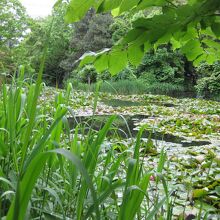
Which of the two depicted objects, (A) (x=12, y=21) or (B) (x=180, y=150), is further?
(A) (x=12, y=21)

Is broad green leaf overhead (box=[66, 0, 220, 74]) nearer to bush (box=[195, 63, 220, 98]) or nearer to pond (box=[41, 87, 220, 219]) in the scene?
pond (box=[41, 87, 220, 219])

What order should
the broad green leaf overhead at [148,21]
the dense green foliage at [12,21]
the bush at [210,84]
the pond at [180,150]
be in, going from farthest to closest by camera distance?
the dense green foliage at [12,21]
the bush at [210,84]
the pond at [180,150]
the broad green leaf overhead at [148,21]

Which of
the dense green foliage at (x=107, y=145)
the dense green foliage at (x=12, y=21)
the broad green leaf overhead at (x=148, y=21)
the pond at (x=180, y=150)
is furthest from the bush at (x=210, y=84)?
the broad green leaf overhead at (x=148, y=21)

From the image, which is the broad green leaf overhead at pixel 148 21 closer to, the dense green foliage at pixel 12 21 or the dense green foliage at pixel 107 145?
→ the dense green foliage at pixel 107 145

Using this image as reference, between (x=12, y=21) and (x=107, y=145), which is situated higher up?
(x=12, y=21)

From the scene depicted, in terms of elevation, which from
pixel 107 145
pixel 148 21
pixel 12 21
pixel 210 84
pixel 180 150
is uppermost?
pixel 12 21

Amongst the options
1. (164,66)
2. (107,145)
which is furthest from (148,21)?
(164,66)

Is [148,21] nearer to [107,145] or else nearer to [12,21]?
[107,145]

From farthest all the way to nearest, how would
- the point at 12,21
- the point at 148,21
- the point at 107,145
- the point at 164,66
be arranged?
the point at 164,66
the point at 12,21
the point at 107,145
the point at 148,21

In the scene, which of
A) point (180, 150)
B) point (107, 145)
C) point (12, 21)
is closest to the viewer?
point (107, 145)

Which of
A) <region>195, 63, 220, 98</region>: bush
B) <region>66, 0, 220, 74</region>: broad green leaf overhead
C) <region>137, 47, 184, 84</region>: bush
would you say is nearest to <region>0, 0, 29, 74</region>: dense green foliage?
<region>137, 47, 184, 84</region>: bush

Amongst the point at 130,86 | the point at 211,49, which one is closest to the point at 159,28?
the point at 211,49

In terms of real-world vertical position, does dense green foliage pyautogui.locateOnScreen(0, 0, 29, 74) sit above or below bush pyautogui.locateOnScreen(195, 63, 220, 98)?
above

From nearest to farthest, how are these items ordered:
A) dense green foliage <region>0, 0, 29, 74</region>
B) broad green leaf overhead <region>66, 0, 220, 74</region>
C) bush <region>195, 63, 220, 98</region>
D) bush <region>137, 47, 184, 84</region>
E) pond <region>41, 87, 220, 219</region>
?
broad green leaf overhead <region>66, 0, 220, 74</region>, pond <region>41, 87, 220, 219</region>, bush <region>195, 63, 220, 98</region>, dense green foliage <region>0, 0, 29, 74</region>, bush <region>137, 47, 184, 84</region>
